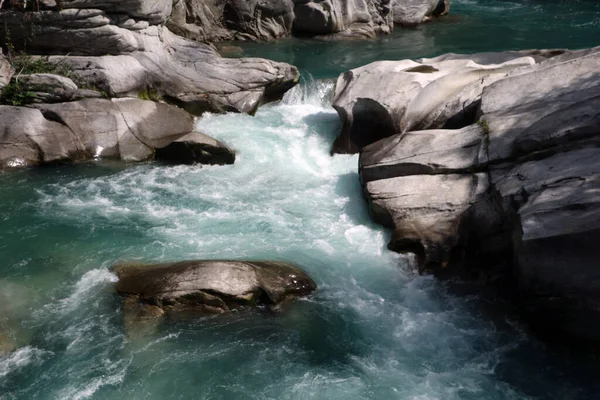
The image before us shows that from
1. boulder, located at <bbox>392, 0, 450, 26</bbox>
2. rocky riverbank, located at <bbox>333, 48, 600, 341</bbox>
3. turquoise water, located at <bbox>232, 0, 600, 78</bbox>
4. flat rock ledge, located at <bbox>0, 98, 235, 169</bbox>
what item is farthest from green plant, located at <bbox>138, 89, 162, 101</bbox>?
boulder, located at <bbox>392, 0, 450, 26</bbox>

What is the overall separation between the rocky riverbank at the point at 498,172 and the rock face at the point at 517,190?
2 centimetres

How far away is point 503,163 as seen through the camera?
10234 mm

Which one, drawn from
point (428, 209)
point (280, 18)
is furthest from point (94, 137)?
point (280, 18)

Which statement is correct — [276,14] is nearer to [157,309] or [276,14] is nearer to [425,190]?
[425,190]

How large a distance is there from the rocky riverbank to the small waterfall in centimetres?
298

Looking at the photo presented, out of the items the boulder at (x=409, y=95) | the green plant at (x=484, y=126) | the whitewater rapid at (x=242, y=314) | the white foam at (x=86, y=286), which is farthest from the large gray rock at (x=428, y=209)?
the white foam at (x=86, y=286)

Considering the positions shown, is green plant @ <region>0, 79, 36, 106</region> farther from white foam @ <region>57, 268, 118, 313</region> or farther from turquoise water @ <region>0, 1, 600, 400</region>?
white foam @ <region>57, 268, 118, 313</region>

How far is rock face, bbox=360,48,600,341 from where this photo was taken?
26.6 ft

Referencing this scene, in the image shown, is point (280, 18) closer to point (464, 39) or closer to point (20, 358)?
point (464, 39)

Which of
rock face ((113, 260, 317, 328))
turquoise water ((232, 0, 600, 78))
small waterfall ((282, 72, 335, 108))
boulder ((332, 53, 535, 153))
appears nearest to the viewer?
rock face ((113, 260, 317, 328))

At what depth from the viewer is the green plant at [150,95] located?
602 inches

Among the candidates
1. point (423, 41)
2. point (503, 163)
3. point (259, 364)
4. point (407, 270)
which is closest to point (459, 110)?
point (503, 163)

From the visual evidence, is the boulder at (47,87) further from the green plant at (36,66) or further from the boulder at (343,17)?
the boulder at (343,17)

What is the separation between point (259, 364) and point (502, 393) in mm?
3111
